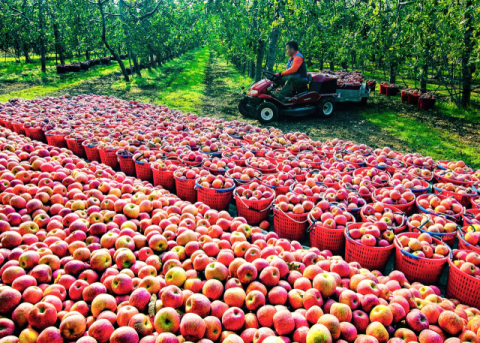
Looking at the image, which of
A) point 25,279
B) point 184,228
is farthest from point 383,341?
point 25,279

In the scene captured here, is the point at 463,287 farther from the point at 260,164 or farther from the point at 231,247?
the point at 260,164

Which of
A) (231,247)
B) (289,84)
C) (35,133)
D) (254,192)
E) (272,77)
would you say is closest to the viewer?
(231,247)

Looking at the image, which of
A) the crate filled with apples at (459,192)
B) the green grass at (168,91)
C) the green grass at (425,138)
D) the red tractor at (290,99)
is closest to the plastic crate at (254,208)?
the crate filled with apples at (459,192)

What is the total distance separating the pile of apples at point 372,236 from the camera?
3742mm

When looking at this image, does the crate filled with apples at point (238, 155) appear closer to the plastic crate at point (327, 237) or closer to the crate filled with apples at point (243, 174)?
the crate filled with apples at point (243, 174)

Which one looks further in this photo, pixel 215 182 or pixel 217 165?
pixel 217 165

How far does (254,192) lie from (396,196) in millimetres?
2192

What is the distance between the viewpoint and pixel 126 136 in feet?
23.9

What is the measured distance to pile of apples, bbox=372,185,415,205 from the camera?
461cm

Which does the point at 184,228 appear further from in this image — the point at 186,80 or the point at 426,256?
the point at 186,80

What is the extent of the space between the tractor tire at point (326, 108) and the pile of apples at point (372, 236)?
28.6 feet

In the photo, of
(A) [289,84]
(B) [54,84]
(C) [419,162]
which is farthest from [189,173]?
(B) [54,84]

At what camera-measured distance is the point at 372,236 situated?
376 centimetres

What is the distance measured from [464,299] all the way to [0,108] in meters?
12.4
